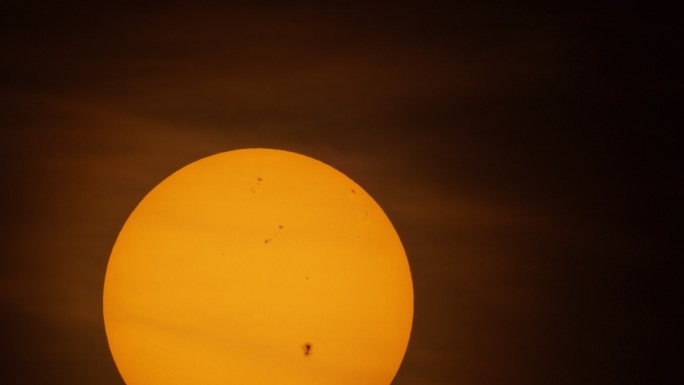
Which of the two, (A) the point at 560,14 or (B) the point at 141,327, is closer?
(B) the point at 141,327

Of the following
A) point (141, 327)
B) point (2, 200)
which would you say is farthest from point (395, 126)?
point (2, 200)

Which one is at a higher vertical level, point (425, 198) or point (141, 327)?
point (425, 198)

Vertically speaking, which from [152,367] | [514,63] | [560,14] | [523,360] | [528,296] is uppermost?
[560,14]

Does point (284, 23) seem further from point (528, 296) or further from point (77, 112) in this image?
point (528, 296)

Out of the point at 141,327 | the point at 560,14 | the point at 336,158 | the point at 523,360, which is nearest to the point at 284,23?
the point at 336,158

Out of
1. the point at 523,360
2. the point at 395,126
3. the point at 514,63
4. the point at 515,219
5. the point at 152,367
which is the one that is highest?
the point at 514,63

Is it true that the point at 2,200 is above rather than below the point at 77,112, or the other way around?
below

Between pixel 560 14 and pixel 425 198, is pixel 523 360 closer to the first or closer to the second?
pixel 425 198
